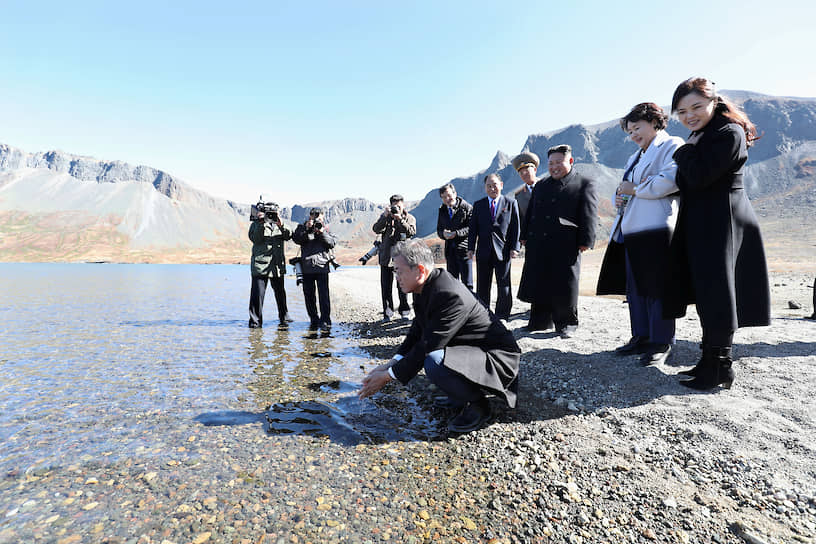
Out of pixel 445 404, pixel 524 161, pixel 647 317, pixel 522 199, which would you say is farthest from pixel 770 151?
pixel 445 404

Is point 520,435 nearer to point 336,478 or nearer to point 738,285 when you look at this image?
point 336,478

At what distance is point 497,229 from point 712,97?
157 inches

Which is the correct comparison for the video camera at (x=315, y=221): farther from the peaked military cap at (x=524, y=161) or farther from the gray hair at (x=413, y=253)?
the gray hair at (x=413, y=253)

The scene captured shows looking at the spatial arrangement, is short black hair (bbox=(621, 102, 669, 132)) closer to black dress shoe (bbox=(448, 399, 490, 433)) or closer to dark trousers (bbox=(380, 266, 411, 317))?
black dress shoe (bbox=(448, 399, 490, 433))

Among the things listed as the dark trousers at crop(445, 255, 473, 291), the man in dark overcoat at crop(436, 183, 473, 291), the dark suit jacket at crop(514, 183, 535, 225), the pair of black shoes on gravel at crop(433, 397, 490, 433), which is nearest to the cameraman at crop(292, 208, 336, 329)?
the man in dark overcoat at crop(436, 183, 473, 291)

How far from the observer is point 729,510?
2.33m

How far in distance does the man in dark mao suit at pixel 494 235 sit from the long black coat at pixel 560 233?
1.11m

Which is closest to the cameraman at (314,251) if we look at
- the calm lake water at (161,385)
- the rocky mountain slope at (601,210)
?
the calm lake water at (161,385)

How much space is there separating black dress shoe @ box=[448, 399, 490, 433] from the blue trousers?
9.9 inches

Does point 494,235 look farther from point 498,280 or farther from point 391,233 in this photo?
point 391,233

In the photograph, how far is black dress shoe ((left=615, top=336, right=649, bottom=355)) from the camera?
4891 mm

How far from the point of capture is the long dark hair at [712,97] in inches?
139

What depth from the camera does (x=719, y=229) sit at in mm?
3494

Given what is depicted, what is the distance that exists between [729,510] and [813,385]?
2.42 meters
